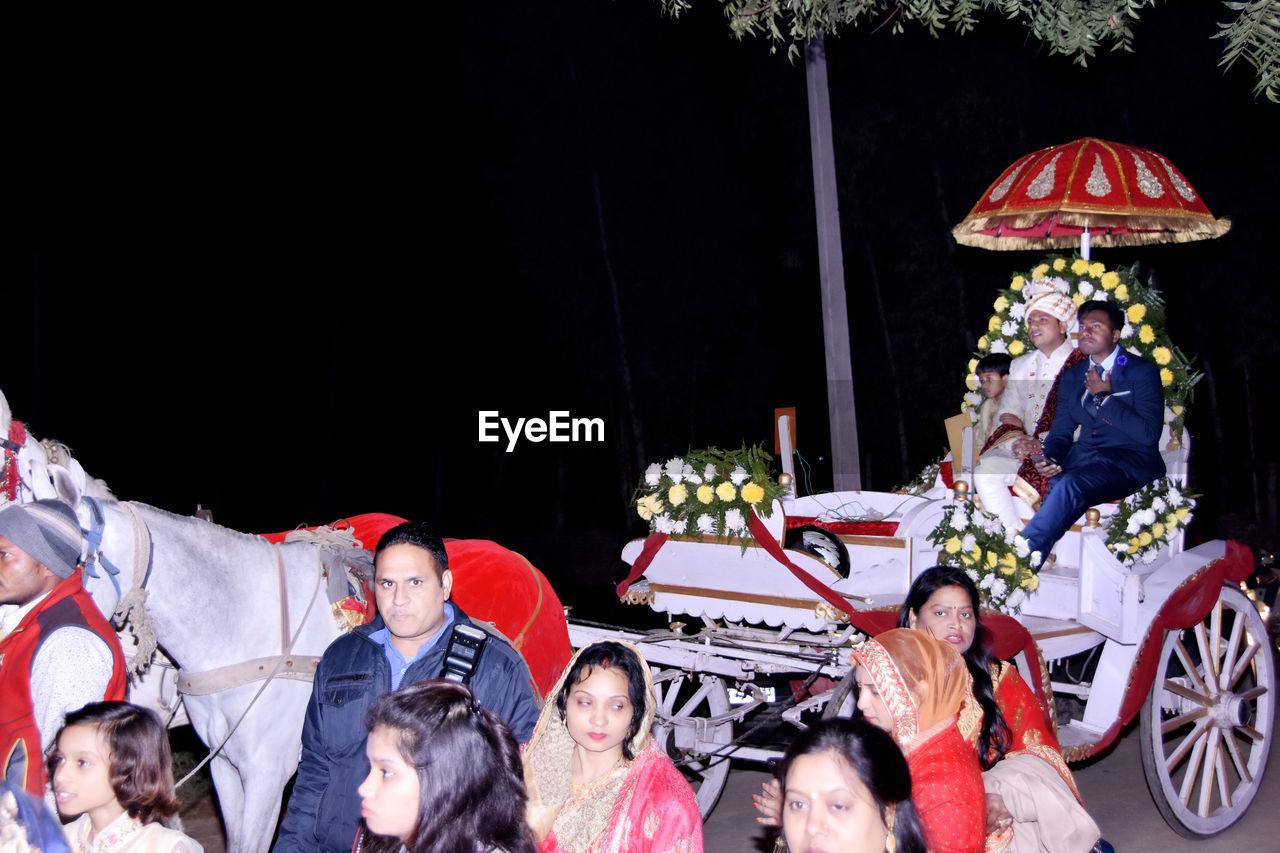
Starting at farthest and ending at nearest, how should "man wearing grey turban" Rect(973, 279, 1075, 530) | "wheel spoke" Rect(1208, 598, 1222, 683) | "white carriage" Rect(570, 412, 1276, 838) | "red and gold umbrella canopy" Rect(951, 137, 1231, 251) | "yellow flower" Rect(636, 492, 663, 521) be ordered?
"red and gold umbrella canopy" Rect(951, 137, 1231, 251)
"man wearing grey turban" Rect(973, 279, 1075, 530)
"wheel spoke" Rect(1208, 598, 1222, 683)
"yellow flower" Rect(636, 492, 663, 521)
"white carriage" Rect(570, 412, 1276, 838)

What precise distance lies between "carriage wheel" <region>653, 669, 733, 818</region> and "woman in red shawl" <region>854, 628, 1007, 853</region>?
2587 millimetres

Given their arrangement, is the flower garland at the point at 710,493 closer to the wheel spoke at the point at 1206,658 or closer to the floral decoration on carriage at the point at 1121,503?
the floral decoration on carriage at the point at 1121,503

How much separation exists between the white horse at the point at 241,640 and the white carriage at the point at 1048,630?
1.77 m

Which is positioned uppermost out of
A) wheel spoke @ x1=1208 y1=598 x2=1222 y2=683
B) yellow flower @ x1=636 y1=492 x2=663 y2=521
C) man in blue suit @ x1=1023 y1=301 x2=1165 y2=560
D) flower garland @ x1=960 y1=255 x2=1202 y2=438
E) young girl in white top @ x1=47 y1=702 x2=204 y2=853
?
flower garland @ x1=960 y1=255 x2=1202 y2=438

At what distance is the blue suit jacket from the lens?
6.32m

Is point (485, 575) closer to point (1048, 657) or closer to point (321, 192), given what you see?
point (1048, 657)

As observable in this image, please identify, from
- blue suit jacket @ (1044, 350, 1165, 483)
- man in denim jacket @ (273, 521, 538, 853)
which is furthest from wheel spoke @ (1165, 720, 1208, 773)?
man in denim jacket @ (273, 521, 538, 853)

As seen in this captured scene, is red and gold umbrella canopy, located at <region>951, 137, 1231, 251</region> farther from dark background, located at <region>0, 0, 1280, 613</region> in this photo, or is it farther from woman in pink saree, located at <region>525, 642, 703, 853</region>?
woman in pink saree, located at <region>525, 642, 703, 853</region>

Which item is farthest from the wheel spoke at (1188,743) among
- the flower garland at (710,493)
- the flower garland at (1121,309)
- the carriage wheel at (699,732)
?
the flower garland at (710,493)

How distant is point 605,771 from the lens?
125 inches

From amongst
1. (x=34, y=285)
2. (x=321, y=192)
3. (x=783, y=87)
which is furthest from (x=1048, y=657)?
(x=783, y=87)

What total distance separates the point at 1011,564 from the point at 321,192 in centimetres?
1297

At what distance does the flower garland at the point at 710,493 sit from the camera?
604 cm

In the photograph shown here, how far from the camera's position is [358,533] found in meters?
5.46
